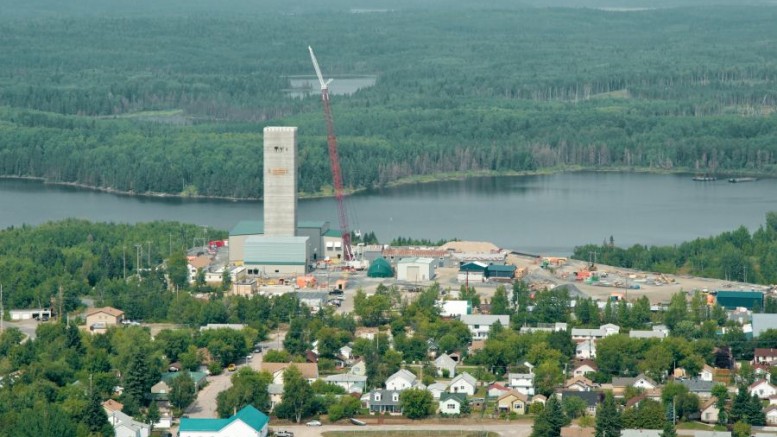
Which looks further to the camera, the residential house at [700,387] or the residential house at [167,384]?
the residential house at [167,384]

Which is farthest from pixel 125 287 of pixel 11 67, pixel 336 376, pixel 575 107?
pixel 11 67

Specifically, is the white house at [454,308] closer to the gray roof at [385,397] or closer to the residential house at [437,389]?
the residential house at [437,389]

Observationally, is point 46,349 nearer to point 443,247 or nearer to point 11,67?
point 443,247

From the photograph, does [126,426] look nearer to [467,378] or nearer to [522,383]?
[467,378]

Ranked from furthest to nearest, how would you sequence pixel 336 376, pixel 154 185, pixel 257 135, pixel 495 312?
1. pixel 257 135
2. pixel 154 185
3. pixel 495 312
4. pixel 336 376

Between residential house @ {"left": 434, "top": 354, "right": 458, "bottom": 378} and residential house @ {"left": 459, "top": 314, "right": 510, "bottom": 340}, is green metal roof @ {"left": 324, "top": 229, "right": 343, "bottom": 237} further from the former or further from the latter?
residential house @ {"left": 434, "top": 354, "right": 458, "bottom": 378}

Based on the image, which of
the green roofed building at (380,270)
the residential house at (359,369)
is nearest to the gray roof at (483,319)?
the residential house at (359,369)

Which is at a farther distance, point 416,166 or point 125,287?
point 416,166
